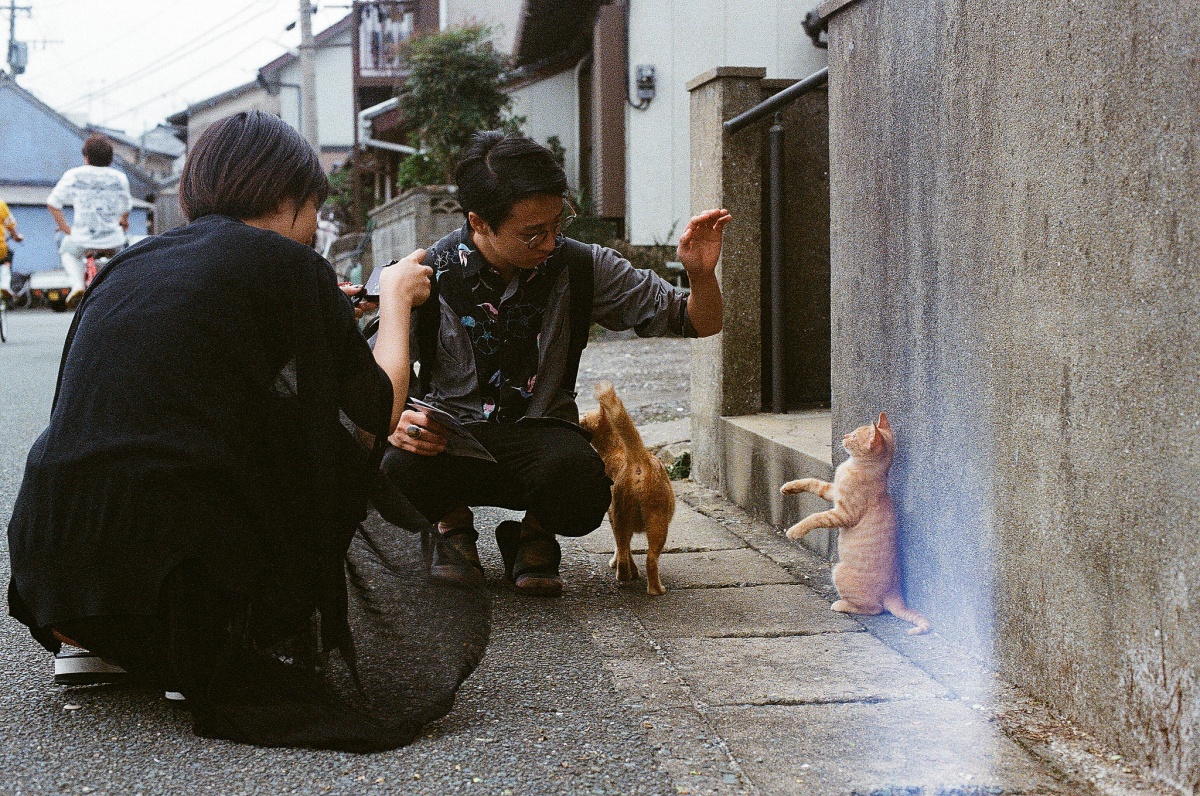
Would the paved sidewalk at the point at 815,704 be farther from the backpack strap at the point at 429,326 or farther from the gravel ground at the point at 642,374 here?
the gravel ground at the point at 642,374

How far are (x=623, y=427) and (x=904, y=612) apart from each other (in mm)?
957

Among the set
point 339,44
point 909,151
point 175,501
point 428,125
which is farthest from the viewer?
point 339,44

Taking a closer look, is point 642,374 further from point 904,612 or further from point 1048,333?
point 1048,333

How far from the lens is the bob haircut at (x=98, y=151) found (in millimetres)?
9344

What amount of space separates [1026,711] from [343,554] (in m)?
1.45

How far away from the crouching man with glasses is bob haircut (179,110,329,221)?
771mm

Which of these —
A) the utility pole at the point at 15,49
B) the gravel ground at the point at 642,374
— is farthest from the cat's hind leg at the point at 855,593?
the utility pole at the point at 15,49

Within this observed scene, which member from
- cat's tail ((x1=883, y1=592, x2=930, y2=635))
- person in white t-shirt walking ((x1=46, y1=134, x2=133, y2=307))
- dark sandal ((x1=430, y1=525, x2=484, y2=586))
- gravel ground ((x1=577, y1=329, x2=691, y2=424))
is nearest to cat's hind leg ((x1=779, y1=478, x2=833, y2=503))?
cat's tail ((x1=883, y1=592, x2=930, y2=635))

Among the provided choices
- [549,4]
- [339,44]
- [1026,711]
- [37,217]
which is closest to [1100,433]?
[1026,711]

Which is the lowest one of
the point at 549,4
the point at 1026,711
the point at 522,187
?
the point at 1026,711

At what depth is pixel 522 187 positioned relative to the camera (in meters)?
3.00

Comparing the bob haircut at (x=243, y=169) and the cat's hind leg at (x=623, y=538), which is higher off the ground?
the bob haircut at (x=243, y=169)

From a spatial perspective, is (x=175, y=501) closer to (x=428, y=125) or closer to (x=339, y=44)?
(x=428, y=125)

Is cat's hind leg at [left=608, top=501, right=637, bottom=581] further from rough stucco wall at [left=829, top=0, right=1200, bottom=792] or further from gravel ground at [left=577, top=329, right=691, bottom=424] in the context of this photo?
gravel ground at [left=577, top=329, right=691, bottom=424]
